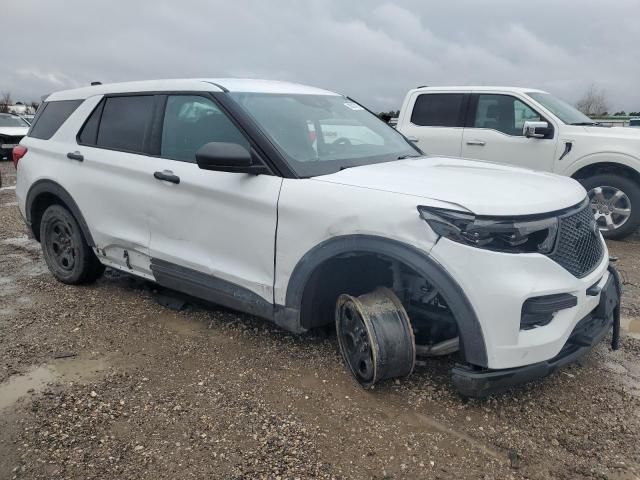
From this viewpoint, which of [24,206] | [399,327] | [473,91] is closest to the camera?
[399,327]

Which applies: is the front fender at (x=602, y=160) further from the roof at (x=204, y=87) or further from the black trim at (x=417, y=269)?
the black trim at (x=417, y=269)

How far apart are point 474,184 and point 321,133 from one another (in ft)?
3.92

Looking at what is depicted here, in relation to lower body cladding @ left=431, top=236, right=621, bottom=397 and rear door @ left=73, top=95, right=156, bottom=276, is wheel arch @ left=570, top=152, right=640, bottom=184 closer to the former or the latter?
lower body cladding @ left=431, top=236, right=621, bottom=397

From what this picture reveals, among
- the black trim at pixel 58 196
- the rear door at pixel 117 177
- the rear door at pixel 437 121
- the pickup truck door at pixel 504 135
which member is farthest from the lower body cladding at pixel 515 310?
the rear door at pixel 437 121

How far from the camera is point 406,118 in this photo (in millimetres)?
8148

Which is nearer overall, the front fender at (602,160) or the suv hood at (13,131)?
the front fender at (602,160)

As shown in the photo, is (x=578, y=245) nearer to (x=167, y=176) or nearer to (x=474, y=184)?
(x=474, y=184)

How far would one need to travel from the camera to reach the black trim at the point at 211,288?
331cm

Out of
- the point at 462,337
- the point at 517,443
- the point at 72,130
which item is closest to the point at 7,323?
the point at 72,130

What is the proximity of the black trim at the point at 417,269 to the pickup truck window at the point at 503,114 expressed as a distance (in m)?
5.22

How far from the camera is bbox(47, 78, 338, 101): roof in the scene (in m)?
3.63

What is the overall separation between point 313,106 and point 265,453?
2.32 metres

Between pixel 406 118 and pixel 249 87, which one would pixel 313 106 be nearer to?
pixel 249 87

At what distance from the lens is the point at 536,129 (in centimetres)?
674
